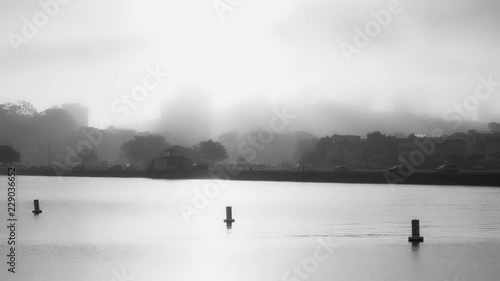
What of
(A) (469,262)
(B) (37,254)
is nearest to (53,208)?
(B) (37,254)

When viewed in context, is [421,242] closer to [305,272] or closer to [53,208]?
[305,272]

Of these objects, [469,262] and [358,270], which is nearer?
[358,270]

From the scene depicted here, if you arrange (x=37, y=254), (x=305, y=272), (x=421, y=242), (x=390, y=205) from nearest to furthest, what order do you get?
(x=305, y=272), (x=37, y=254), (x=421, y=242), (x=390, y=205)

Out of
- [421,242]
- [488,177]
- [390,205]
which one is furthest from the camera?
[488,177]

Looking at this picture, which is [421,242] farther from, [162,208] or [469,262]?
[162,208]

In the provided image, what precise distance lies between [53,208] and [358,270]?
56698 millimetres

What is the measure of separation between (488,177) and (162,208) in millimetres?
84398

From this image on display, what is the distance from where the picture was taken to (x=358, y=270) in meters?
39.4

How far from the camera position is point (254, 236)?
55312 millimetres

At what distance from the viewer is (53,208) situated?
293ft

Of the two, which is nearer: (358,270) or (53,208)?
(358,270)

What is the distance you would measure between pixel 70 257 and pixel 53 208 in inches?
1843

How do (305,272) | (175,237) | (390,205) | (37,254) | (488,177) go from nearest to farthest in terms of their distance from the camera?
(305,272)
(37,254)
(175,237)
(390,205)
(488,177)

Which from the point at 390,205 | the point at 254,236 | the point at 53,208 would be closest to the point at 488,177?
the point at 390,205
